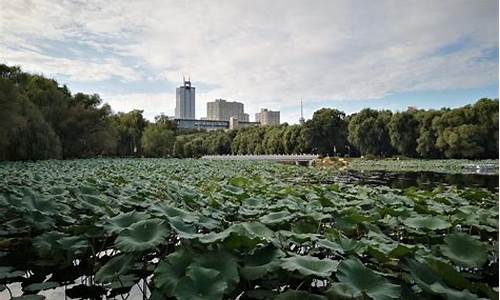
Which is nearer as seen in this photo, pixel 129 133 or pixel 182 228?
pixel 182 228

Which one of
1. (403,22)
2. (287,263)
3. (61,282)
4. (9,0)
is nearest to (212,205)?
(61,282)

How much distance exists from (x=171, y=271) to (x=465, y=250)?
1037mm

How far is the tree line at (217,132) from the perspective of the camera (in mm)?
2298

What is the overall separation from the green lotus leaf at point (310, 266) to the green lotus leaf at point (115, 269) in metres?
0.56

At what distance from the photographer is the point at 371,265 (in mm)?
1451

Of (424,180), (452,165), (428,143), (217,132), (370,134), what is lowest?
(424,180)

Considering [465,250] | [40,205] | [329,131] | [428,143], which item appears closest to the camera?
[465,250]

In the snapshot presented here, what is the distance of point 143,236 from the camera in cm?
138

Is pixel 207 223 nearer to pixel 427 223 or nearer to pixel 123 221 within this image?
pixel 123 221

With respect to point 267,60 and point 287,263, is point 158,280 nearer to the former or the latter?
point 287,263

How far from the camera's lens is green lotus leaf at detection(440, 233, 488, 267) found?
1.34m

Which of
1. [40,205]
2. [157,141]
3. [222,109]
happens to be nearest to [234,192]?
[40,205]

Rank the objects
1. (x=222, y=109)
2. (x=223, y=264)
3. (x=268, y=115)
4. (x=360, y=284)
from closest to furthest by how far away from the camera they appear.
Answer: (x=360, y=284) → (x=223, y=264) → (x=268, y=115) → (x=222, y=109)

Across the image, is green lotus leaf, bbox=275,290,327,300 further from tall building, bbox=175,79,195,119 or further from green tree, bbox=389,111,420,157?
tall building, bbox=175,79,195,119
